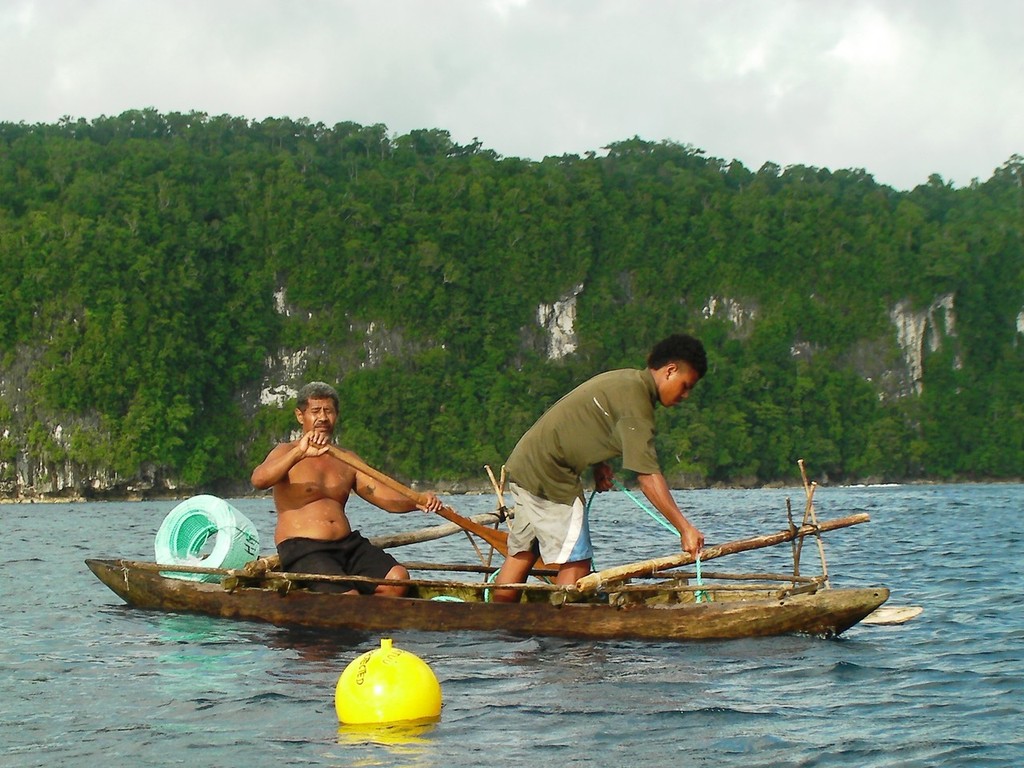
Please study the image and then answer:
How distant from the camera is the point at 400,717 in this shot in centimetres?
710

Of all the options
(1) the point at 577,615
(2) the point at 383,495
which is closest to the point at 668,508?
(1) the point at 577,615

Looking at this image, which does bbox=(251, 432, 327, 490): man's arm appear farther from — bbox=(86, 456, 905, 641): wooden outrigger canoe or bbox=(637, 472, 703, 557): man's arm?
bbox=(637, 472, 703, 557): man's arm

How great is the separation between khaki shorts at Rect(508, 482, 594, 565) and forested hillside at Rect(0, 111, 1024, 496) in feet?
243

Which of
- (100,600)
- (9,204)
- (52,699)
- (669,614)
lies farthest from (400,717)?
(9,204)

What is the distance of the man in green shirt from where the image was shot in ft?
30.0

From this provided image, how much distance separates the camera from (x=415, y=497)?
35.2ft

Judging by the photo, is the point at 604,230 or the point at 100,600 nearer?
the point at 100,600

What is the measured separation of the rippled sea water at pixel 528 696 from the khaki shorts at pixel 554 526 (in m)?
0.66

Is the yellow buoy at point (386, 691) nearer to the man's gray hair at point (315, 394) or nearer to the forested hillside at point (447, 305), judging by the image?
the man's gray hair at point (315, 394)

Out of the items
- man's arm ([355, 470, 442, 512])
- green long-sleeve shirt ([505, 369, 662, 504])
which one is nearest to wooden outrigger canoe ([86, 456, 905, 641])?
man's arm ([355, 470, 442, 512])

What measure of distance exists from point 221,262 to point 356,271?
9.77 m

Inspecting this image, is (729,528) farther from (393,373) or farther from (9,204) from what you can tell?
(9,204)

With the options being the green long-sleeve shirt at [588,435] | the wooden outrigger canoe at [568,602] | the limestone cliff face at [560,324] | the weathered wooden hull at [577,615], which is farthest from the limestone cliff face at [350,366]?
the green long-sleeve shirt at [588,435]

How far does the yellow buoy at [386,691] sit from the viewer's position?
7070 mm
